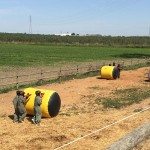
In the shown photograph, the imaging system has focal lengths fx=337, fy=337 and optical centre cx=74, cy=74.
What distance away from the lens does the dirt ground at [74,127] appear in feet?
34.8

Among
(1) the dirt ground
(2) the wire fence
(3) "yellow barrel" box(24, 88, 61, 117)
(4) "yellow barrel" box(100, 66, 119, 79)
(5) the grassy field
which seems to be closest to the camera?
(1) the dirt ground

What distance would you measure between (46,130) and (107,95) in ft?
26.5

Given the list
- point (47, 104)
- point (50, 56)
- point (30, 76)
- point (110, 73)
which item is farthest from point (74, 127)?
point (50, 56)

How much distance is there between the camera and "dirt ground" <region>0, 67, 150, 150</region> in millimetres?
10617

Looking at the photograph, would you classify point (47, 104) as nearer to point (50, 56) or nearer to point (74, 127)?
point (74, 127)

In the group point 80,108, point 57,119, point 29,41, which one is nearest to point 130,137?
point 57,119

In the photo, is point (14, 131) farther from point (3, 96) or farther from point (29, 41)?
point (29, 41)

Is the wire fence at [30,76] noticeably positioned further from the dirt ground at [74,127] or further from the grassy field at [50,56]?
the grassy field at [50,56]

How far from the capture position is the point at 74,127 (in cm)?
1266

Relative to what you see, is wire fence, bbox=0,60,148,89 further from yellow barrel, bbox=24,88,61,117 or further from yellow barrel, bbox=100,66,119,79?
yellow barrel, bbox=24,88,61,117

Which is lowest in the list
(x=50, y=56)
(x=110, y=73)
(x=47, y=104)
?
(x=50, y=56)

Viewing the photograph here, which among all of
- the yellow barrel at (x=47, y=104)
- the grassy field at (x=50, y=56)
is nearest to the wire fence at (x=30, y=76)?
the yellow barrel at (x=47, y=104)

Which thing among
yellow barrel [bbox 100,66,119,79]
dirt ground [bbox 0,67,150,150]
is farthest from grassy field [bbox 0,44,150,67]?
dirt ground [bbox 0,67,150,150]

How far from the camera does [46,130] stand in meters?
12.3
